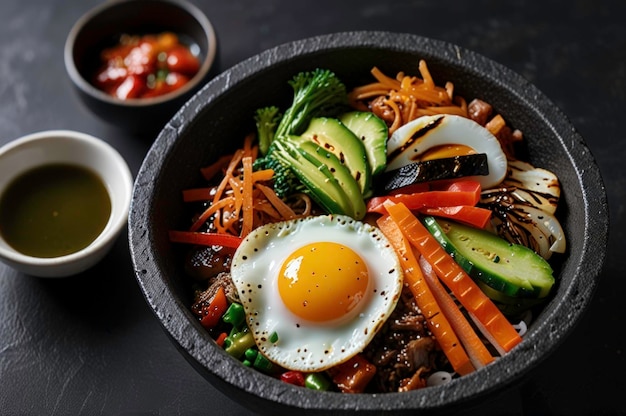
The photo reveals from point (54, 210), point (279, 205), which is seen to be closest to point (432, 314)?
point (279, 205)

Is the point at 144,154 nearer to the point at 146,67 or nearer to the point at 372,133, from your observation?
the point at 146,67

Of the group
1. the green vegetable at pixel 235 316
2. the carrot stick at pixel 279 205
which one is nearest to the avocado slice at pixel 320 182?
the carrot stick at pixel 279 205

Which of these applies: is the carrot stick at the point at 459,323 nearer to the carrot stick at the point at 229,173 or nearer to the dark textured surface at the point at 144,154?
the dark textured surface at the point at 144,154

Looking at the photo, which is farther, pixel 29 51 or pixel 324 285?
pixel 29 51

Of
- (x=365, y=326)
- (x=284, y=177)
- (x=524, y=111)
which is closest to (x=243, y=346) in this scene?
(x=365, y=326)

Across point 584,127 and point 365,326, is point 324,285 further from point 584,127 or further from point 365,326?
point 584,127

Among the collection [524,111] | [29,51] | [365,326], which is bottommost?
[29,51]
